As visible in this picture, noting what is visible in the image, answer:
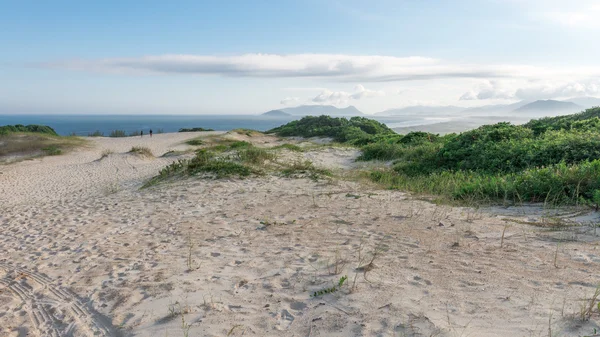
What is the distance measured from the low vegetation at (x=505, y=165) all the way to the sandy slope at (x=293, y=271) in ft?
3.17

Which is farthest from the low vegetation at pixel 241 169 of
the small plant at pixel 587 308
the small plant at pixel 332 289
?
the small plant at pixel 587 308

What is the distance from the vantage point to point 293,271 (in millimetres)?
4297

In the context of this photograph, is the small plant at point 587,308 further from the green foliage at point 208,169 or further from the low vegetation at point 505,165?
the green foliage at point 208,169

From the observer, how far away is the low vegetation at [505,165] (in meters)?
6.96

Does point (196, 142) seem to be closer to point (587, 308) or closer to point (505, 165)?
point (505, 165)

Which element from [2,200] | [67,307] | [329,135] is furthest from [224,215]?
[329,135]

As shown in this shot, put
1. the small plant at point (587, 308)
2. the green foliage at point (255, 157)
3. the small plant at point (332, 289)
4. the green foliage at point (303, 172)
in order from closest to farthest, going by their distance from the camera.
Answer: the small plant at point (587, 308), the small plant at point (332, 289), the green foliage at point (303, 172), the green foliage at point (255, 157)

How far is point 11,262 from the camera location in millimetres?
5414

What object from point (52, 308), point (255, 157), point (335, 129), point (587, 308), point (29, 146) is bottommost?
point (52, 308)

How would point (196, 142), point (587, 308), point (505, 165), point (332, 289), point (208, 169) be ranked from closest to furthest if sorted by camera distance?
point (587, 308), point (332, 289), point (505, 165), point (208, 169), point (196, 142)

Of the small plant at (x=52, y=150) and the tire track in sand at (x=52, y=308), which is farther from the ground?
the small plant at (x=52, y=150)

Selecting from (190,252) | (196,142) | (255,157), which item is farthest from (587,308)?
(196,142)

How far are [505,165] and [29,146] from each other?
25607mm

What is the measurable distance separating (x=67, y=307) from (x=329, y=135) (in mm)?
29041
